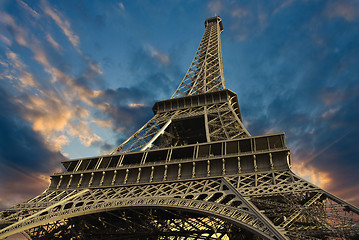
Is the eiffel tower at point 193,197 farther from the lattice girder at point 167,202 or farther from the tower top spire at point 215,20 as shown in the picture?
the tower top spire at point 215,20

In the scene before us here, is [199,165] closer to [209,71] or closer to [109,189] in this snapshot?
[109,189]

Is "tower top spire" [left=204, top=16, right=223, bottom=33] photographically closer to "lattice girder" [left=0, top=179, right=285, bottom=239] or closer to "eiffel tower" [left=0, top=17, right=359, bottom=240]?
"eiffel tower" [left=0, top=17, right=359, bottom=240]

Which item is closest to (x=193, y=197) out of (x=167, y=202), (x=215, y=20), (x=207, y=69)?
(x=167, y=202)

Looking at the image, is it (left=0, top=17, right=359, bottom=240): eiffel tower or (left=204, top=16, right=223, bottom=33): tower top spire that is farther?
(left=204, top=16, right=223, bottom=33): tower top spire

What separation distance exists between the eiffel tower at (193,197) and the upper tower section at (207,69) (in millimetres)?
10637

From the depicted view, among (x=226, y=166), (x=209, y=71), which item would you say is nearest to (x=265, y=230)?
(x=226, y=166)

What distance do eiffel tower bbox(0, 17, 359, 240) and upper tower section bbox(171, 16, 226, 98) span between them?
10637 mm

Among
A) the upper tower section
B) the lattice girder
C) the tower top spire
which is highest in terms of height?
the tower top spire

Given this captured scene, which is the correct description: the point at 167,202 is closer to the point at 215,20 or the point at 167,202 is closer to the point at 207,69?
the point at 207,69

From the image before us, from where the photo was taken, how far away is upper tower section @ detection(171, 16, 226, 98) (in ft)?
127

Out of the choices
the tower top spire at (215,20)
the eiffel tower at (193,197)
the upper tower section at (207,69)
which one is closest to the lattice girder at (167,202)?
the eiffel tower at (193,197)

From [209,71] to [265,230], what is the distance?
3511 cm

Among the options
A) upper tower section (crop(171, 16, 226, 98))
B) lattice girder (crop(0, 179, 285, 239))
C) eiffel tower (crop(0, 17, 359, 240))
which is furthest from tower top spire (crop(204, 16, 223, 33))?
lattice girder (crop(0, 179, 285, 239))

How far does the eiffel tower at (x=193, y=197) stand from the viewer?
1280cm
